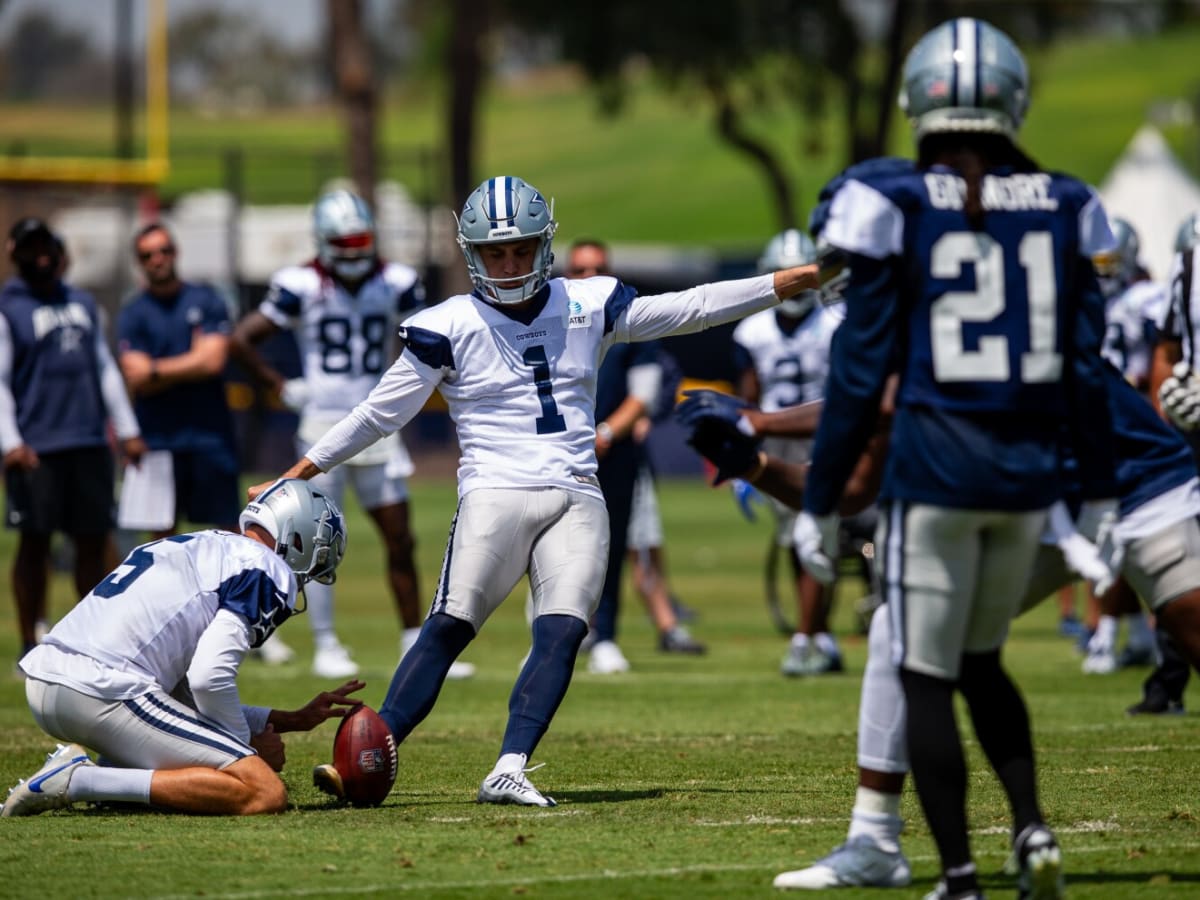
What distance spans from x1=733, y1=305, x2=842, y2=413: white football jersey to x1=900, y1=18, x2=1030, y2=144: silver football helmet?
6.84 metres

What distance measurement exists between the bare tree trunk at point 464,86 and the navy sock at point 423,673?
1043 inches

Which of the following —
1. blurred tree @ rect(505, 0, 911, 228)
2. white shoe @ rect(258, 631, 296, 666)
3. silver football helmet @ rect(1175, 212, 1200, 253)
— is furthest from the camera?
blurred tree @ rect(505, 0, 911, 228)

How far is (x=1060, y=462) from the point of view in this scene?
4.99 metres

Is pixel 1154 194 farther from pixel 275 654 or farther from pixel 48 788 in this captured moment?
pixel 48 788

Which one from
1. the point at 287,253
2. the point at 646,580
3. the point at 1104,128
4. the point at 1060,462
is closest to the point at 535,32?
the point at 287,253

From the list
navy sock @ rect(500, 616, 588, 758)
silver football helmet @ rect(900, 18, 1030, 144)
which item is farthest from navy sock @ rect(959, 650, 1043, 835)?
navy sock @ rect(500, 616, 588, 758)

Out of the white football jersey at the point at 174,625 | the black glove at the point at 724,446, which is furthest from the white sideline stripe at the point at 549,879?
the black glove at the point at 724,446

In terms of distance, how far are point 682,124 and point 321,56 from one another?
52.4ft

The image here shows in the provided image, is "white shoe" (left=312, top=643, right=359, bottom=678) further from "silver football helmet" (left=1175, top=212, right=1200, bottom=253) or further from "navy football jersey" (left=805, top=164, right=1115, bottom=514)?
"navy football jersey" (left=805, top=164, right=1115, bottom=514)

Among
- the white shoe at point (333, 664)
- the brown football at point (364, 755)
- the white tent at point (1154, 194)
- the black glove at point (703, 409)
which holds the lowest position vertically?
the white shoe at point (333, 664)

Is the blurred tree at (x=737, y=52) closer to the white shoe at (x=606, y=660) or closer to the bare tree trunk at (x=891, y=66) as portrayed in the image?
the bare tree trunk at (x=891, y=66)

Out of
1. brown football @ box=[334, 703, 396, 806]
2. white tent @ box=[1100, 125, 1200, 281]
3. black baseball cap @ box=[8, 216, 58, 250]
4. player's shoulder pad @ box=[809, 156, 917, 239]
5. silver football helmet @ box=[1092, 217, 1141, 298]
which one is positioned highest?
white tent @ box=[1100, 125, 1200, 281]

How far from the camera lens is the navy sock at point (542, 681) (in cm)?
657

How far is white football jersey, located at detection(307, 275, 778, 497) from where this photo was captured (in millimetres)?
6770
